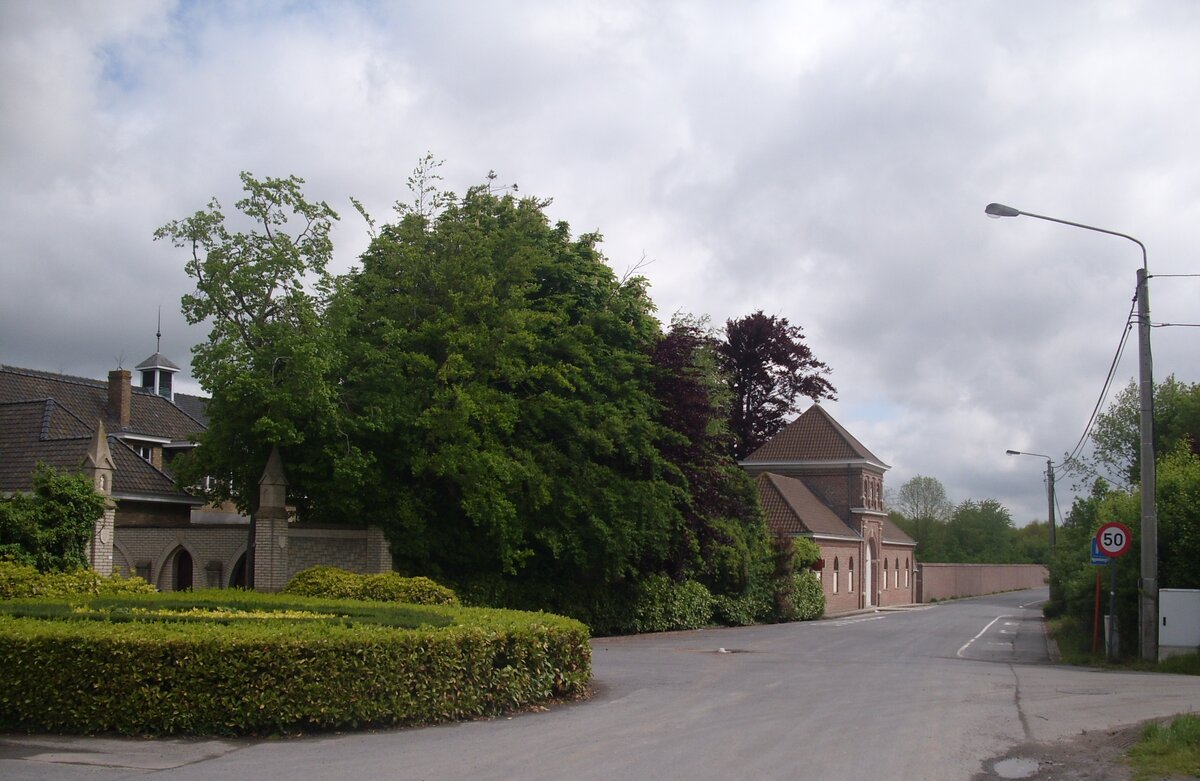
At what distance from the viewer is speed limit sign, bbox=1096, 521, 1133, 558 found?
20891mm

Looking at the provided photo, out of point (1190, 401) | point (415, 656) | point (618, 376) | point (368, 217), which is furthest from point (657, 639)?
point (1190, 401)

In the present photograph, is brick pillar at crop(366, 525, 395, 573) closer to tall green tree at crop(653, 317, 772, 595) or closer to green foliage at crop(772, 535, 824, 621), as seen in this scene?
tall green tree at crop(653, 317, 772, 595)

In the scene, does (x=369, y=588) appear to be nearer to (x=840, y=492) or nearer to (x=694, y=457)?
(x=694, y=457)

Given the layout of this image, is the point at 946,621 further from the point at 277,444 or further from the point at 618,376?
the point at 277,444

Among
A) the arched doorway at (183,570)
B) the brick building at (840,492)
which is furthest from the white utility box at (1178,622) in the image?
the brick building at (840,492)

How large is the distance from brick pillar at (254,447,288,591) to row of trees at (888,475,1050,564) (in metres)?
79.7

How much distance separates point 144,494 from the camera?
29219 mm

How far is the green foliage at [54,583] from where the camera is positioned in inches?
662

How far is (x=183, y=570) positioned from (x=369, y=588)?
962cm

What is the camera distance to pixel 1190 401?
4144cm

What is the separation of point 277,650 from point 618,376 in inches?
700

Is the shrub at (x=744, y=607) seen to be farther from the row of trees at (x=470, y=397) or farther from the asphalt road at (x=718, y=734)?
the asphalt road at (x=718, y=734)

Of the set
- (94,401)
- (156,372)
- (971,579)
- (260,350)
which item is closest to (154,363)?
(156,372)

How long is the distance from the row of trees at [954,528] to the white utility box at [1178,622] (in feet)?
245
